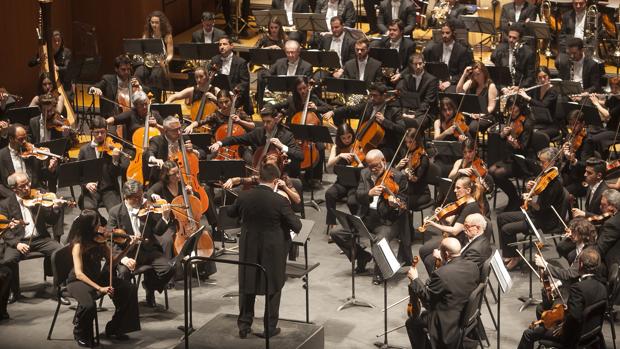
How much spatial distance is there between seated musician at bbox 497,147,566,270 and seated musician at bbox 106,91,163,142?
12.5ft

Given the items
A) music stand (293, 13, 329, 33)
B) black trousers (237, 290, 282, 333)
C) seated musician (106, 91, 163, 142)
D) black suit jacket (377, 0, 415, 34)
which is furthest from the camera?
black suit jacket (377, 0, 415, 34)

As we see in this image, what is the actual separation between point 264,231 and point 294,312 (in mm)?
1664

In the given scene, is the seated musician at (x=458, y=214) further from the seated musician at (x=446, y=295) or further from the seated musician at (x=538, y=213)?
the seated musician at (x=446, y=295)

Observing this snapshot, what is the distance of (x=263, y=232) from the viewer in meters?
8.45

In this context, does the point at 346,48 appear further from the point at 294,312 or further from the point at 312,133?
the point at 294,312

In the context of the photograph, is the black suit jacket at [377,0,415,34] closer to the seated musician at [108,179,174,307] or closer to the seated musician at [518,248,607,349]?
the seated musician at [108,179,174,307]

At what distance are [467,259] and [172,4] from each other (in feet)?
32.2

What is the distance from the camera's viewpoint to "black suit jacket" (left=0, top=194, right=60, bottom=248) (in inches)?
384

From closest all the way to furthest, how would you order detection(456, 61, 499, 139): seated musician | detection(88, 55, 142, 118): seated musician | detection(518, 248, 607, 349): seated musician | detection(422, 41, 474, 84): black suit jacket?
1. detection(518, 248, 607, 349): seated musician
2. detection(456, 61, 499, 139): seated musician
3. detection(88, 55, 142, 118): seated musician
4. detection(422, 41, 474, 84): black suit jacket

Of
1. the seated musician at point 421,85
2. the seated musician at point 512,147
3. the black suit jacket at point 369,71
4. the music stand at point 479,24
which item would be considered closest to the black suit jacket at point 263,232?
the seated musician at point 512,147

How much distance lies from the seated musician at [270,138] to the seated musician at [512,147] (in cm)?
210

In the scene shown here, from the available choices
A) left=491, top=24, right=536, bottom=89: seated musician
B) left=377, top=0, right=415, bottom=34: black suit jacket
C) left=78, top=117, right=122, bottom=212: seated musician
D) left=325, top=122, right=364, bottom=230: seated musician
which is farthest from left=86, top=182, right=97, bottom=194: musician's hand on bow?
left=377, top=0, right=415, bottom=34: black suit jacket

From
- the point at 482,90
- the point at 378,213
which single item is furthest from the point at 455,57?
the point at 378,213

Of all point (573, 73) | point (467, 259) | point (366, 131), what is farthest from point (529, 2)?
point (467, 259)
